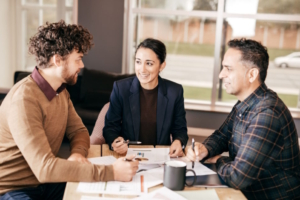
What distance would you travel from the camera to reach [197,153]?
1.70 m

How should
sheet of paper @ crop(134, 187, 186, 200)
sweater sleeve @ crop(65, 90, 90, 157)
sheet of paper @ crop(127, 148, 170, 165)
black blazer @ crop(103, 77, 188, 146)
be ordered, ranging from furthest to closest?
black blazer @ crop(103, 77, 188, 146) → sweater sleeve @ crop(65, 90, 90, 157) → sheet of paper @ crop(127, 148, 170, 165) → sheet of paper @ crop(134, 187, 186, 200)

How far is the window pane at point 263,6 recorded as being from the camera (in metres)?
4.17

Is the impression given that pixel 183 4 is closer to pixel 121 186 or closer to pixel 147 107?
pixel 147 107

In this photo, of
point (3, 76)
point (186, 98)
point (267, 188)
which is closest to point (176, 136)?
point (267, 188)

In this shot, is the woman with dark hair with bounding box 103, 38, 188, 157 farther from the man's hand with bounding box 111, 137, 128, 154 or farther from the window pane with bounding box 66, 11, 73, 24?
the window pane with bounding box 66, 11, 73, 24

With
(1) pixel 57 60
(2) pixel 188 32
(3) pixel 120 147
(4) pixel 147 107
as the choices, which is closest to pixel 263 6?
(2) pixel 188 32

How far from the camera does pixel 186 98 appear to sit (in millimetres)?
4711

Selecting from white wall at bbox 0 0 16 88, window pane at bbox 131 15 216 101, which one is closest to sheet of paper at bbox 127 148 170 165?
window pane at bbox 131 15 216 101

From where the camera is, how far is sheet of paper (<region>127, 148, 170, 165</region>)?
166 centimetres

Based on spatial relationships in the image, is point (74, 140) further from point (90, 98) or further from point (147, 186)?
point (90, 98)

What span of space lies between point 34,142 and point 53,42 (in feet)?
1.71

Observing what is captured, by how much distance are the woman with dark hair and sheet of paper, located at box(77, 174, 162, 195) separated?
73cm

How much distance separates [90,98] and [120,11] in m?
1.20

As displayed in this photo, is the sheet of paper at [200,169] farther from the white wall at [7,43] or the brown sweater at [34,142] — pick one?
the white wall at [7,43]
